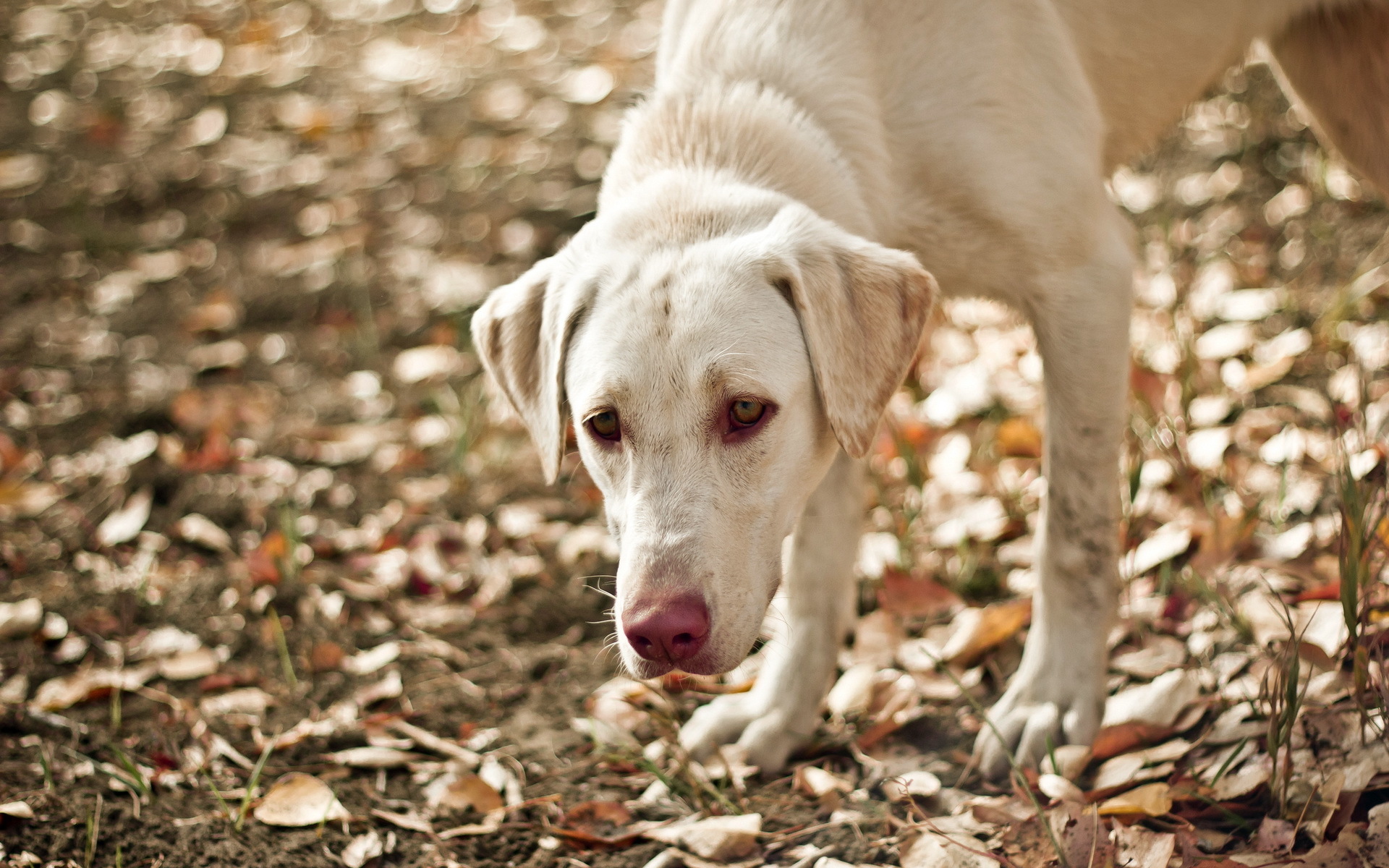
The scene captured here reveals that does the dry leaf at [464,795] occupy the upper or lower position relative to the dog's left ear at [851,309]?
lower

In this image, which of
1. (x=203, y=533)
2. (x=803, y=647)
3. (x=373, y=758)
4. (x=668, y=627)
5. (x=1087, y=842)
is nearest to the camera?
(x=668, y=627)

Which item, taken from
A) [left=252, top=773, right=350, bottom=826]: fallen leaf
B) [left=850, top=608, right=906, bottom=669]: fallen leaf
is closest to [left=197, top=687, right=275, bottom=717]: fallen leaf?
[left=252, top=773, right=350, bottom=826]: fallen leaf

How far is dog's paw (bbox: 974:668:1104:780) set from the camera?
2.62 meters

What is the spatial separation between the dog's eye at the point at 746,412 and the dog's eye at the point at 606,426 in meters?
0.22

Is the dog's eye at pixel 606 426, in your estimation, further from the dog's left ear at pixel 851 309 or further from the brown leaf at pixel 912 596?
the brown leaf at pixel 912 596

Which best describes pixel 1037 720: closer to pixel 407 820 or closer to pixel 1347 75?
pixel 407 820

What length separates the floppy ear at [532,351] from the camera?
2.46m

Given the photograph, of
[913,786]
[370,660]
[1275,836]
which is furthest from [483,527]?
[1275,836]

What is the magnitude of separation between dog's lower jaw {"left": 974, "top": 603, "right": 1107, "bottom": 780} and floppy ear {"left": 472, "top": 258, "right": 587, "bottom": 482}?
3.86 feet

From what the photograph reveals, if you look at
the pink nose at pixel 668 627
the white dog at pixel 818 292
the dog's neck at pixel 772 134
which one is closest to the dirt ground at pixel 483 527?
the white dog at pixel 818 292

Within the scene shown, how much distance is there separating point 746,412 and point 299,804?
138cm

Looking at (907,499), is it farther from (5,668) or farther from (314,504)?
(5,668)

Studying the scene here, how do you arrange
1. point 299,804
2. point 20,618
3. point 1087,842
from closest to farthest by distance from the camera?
point 1087,842 → point 299,804 → point 20,618

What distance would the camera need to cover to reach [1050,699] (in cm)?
271
